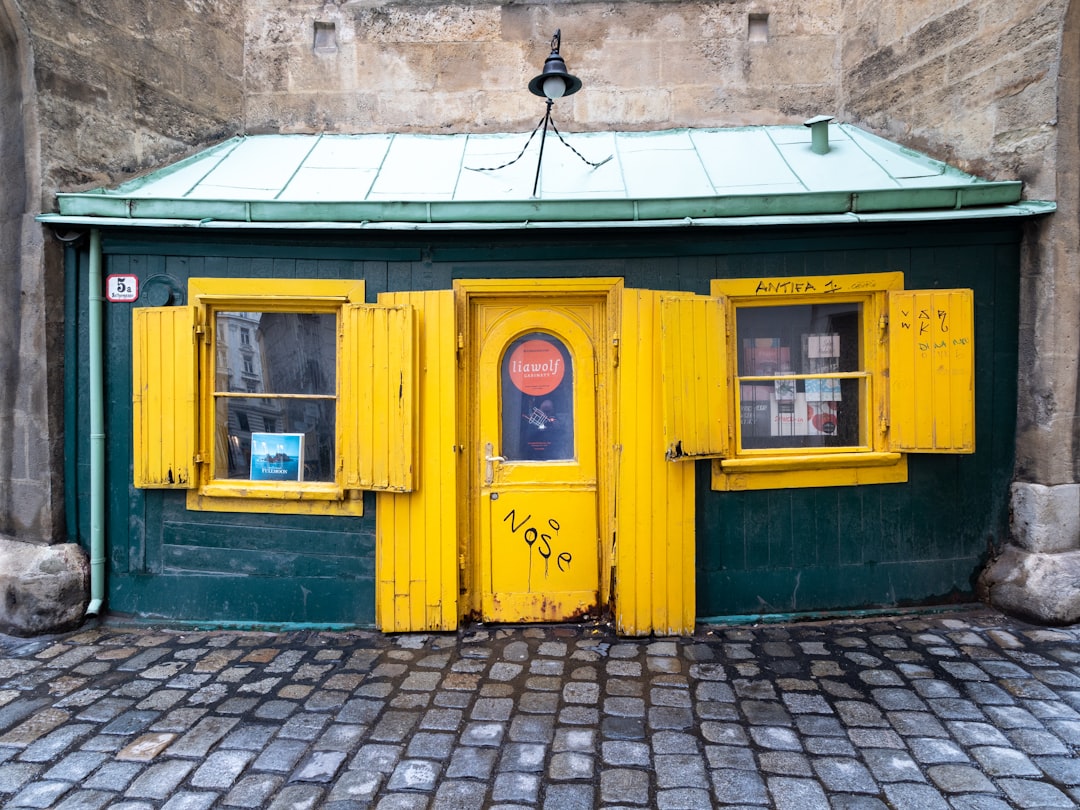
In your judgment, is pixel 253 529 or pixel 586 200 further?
pixel 253 529

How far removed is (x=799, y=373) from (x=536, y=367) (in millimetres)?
1929

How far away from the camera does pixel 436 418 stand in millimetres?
4621

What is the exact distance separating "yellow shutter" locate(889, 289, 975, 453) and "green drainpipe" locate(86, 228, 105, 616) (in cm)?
559

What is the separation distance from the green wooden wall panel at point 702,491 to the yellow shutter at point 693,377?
0.87ft

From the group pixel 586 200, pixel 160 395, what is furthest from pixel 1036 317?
pixel 160 395

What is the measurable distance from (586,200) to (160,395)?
3.23 m

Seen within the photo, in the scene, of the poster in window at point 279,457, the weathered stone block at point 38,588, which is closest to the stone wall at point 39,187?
the weathered stone block at point 38,588

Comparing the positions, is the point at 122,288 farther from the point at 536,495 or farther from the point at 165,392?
the point at 536,495

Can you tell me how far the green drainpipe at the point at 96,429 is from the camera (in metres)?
4.68

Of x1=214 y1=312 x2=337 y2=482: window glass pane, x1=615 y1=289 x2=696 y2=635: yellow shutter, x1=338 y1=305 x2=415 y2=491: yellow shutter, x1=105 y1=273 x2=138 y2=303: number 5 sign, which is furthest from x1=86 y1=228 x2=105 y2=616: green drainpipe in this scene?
x1=615 y1=289 x2=696 y2=635: yellow shutter

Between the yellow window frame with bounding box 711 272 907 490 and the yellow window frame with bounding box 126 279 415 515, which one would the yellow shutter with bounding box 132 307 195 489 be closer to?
the yellow window frame with bounding box 126 279 415 515

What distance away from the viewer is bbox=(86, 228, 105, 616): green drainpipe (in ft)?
15.3

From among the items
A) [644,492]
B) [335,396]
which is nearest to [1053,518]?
[644,492]

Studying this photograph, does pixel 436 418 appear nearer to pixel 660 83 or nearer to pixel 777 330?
pixel 777 330
